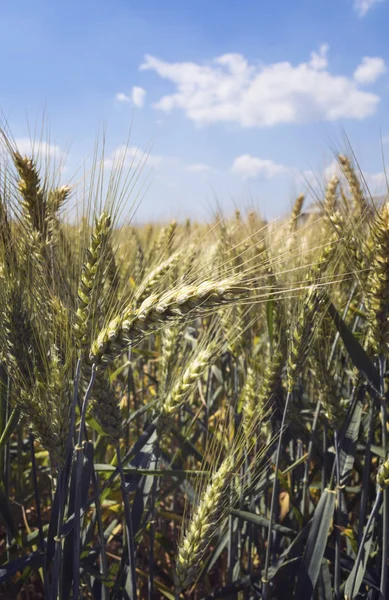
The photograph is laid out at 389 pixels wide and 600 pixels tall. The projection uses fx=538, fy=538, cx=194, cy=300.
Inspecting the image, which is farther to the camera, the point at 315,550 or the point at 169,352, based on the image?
the point at 169,352

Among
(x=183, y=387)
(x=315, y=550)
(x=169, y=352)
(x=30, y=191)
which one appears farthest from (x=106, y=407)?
(x=315, y=550)

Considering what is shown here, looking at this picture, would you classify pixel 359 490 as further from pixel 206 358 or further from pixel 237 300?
pixel 237 300

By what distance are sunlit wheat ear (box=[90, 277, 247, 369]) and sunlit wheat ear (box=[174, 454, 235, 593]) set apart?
17.9 inches

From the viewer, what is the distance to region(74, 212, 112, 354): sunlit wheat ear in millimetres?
1141

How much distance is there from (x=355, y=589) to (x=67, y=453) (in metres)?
0.89

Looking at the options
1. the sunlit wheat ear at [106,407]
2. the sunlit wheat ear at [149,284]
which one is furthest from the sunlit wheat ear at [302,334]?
the sunlit wheat ear at [106,407]

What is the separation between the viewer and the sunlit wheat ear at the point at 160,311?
1024mm

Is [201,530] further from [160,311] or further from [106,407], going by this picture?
[160,311]

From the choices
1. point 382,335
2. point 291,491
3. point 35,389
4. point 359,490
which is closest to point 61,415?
point 35,389

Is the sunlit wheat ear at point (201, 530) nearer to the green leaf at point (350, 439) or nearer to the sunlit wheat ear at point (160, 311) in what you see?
the sunlit wheat ear at point (160, 311)

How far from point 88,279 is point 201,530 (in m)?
0.66

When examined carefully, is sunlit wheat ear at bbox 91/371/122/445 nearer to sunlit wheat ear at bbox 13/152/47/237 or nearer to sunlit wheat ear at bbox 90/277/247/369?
sunlit wheat ear at bbox 90/277/247/369

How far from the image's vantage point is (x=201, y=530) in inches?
50.8

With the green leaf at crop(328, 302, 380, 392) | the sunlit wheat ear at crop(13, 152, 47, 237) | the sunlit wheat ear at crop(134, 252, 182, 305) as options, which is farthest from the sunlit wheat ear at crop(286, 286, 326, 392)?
the sunlit wheat ear at crop(13, 152, 47, 237)
